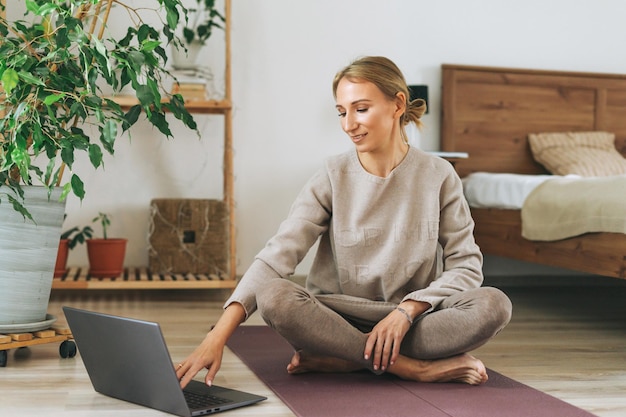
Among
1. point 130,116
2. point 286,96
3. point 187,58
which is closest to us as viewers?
point 130,116

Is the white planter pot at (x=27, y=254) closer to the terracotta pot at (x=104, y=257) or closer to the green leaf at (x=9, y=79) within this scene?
the green leaf at (x=9, y=79)

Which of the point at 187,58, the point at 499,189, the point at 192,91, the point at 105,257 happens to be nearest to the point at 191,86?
the point at 192,91

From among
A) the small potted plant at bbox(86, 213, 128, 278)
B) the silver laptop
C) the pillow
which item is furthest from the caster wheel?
the pillow

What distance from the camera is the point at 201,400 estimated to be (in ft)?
5.74

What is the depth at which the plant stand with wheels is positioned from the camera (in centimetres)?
219

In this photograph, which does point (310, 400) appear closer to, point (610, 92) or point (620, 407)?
point (620, 407)

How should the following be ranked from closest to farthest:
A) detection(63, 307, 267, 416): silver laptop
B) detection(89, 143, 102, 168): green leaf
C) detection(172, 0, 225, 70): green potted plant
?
detection(63, 307, 267, 416): silver laptop, detection(89, 143, 102, 168): green leaf, detection(172, 0, 225, 70): green potted plant

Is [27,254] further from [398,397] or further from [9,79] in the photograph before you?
[398,397]

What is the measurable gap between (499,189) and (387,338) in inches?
72.3

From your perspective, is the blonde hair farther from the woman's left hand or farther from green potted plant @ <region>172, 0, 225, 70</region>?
green potted plant @ <region>172, 0, 225, 70</region>

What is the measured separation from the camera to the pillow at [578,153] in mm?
3875

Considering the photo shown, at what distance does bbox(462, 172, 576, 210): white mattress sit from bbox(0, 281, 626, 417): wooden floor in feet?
1.42

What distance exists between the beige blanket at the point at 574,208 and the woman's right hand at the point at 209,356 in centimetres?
145

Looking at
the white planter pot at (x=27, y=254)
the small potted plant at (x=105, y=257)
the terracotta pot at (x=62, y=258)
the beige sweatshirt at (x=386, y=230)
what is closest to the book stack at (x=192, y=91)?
the small potted plant at (x=105, y=257)
